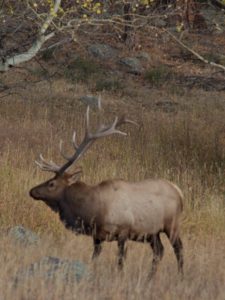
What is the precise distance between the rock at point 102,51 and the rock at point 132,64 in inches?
31.3

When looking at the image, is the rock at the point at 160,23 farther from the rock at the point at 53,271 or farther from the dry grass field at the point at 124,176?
the rock at the point at 53,271

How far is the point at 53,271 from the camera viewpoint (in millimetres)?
6664

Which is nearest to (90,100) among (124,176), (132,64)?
(132,64)

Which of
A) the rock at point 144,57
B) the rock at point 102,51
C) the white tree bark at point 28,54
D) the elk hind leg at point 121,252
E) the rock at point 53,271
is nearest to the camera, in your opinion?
the rock at point 53,271

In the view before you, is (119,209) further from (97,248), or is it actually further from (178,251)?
(178,251)

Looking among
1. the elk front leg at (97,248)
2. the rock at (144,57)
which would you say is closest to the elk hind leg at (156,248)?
the elk front leg at (97,248)

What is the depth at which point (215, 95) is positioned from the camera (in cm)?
2536

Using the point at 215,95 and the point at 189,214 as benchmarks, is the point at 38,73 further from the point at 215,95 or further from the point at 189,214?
the point at 189,214

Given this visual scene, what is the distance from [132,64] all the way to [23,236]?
71.4 ft

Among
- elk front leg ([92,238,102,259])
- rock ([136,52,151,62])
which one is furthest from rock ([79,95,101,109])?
elk front leg ([92,238,102,259])

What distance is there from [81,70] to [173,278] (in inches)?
839

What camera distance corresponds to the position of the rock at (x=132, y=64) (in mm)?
29297

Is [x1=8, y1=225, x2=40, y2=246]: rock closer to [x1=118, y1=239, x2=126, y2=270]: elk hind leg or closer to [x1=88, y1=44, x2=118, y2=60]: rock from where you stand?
[x1=118, y1=239, x2=126, y2=270]: elk hind leg

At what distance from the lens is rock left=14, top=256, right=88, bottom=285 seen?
647 cm
